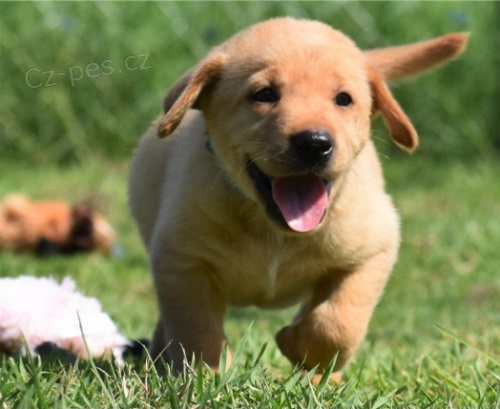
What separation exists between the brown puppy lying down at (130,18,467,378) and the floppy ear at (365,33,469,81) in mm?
515

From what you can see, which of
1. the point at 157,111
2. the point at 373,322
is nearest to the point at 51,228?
the point at 373,322

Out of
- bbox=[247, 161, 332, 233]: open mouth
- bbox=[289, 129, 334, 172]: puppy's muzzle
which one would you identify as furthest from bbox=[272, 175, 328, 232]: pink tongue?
bbox=[289, 129, 334, 172]: puppy's muzzle

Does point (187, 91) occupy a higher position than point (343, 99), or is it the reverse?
point (187, 91)

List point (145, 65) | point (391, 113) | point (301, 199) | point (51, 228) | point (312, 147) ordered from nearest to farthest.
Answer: point (312, 147) < point (301, 199) < point (391, 113) < point (51, 228) < point (145, 65)

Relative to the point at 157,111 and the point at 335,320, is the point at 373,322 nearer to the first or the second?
the point at 335,320

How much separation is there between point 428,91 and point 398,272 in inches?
119

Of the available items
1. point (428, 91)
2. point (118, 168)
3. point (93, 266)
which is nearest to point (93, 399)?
point (93, 266)

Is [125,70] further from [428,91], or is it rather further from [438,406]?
[438,406]

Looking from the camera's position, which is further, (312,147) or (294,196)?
(294,196)

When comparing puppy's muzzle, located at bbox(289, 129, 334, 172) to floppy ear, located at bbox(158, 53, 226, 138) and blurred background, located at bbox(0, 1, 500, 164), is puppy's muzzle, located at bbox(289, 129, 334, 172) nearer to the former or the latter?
floppy ear, located at bbox(158, 53, 226, 138)

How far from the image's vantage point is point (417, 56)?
384 cm

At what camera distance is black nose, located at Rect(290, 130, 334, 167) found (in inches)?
114

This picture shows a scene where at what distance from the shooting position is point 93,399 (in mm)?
2342

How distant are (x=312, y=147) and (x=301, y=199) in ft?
0.68
